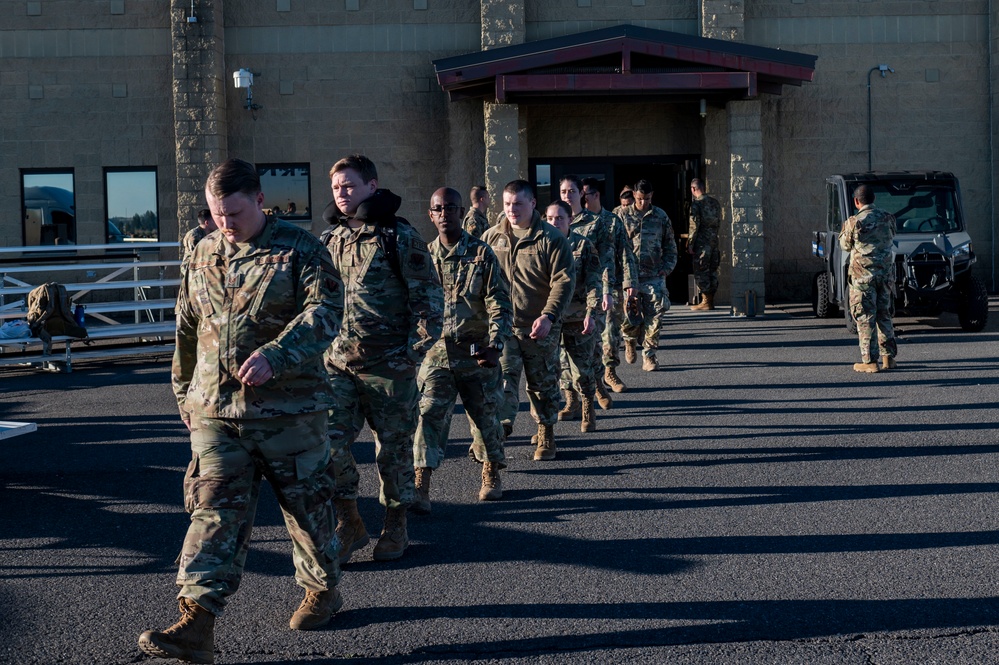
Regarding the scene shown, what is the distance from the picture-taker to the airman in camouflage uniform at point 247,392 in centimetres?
477

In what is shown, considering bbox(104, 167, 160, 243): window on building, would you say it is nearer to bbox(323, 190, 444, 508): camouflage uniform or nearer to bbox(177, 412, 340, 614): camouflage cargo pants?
bbox(323, 190, 444, 508): camouflage uniform

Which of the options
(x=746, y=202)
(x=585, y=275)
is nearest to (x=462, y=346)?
(x=585, y=275)

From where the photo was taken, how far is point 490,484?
24.9 ft

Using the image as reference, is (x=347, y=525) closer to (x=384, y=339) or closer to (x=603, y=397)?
(x=384, y=339)

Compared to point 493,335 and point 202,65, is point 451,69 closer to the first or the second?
point 202,65

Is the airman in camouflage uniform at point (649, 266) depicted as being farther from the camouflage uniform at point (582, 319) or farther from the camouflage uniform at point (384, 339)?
the camouflage uniform at point (384, 339)

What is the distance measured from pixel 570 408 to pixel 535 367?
205 centimetres

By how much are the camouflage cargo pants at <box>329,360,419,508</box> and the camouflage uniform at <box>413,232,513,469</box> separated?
86cm

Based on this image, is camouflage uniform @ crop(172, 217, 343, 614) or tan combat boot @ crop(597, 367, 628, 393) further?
tan combat boot @ crop(597, 367, 628, 393)

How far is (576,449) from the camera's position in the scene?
923 cm

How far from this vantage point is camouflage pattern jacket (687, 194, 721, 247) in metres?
20.8

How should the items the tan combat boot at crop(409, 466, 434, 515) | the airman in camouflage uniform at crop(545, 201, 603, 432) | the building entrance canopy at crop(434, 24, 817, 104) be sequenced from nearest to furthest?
the tan combat boot at crop(409, 466, 434, 515)
the airman in camouflage uniform at crop(545, 201, 603, 432)
the building entrance canopy at crop(434, 24, 817, 104)

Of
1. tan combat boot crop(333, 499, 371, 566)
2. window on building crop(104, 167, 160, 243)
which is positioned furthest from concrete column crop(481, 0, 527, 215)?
tan combat boot crop(333, 499, 371, 566)

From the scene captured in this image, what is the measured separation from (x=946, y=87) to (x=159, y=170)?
14.5 m
